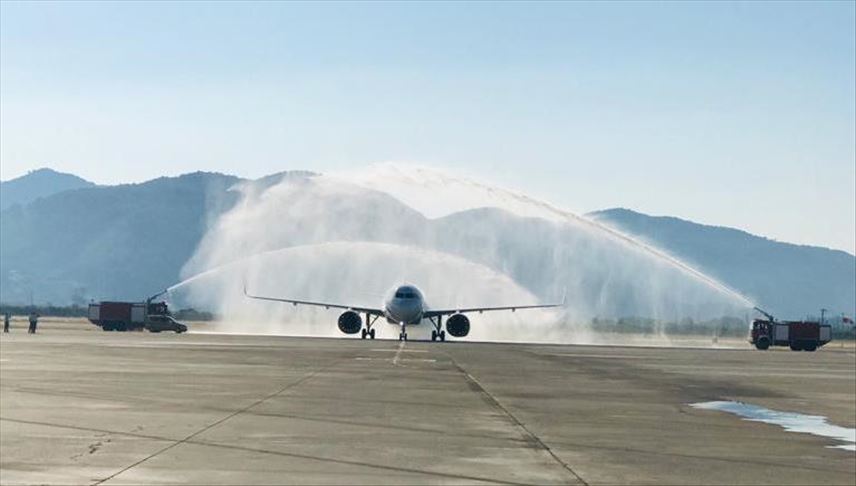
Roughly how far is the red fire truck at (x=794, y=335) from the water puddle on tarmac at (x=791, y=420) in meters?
81.0

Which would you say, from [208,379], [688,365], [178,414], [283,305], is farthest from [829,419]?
[283,305]

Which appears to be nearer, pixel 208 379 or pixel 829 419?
pixel 829 419

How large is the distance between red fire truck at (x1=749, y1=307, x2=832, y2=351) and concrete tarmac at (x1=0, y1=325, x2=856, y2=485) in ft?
209

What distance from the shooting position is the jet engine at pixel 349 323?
10856 centimetres

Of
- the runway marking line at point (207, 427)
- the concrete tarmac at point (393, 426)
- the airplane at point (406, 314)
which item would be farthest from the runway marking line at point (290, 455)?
the airplane at point (406, 314)

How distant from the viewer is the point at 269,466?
69.3 feet

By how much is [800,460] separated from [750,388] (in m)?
23.3

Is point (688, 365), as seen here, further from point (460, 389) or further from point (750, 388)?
point (460, 389)

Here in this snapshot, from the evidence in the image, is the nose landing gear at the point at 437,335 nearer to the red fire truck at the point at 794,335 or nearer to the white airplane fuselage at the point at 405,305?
the white airplane fuselage at the point at 405,305

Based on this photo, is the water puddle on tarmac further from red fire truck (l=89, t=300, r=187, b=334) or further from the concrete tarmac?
red fire truck (l=89, t=300, r=187, b=334)

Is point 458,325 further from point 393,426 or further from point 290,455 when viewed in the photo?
point 290,455

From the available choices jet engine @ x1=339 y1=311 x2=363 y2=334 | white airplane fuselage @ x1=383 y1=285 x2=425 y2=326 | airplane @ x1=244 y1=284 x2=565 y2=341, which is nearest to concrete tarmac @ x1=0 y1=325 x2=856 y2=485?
white airplane fuselage @ x1=383 y1=285 x2=425 y2=326

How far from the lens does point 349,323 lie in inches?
4291

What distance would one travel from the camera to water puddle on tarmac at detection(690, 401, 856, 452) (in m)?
28.6
